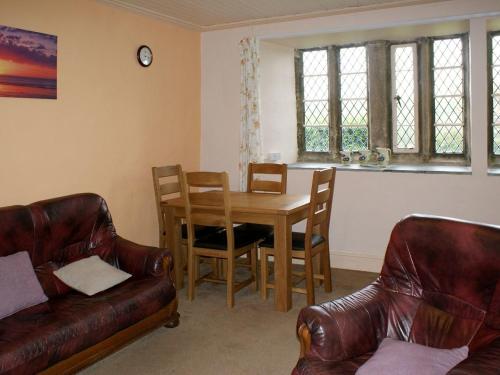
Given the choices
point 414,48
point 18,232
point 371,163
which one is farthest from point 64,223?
point 414,48

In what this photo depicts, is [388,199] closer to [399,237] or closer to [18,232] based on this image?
[399,237]

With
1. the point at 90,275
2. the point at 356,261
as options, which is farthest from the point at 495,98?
the point at 90,275

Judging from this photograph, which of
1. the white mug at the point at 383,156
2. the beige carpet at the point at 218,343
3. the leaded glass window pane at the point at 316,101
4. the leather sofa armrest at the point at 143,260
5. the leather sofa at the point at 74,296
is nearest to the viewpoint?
the leather sofa at the point at 74,296

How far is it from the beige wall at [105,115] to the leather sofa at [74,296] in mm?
491

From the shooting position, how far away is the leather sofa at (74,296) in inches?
99.5

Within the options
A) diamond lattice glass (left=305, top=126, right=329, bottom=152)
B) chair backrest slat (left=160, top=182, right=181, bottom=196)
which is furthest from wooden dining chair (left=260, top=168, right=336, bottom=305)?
diamond lattice glass (left=305, top=126, right=329, bottom=152)

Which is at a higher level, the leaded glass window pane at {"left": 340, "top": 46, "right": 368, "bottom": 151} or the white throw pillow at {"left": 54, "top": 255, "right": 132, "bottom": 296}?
the leaded glass window pane at {"left": 340, "top": 46, "right": 368, "bottom": 151}

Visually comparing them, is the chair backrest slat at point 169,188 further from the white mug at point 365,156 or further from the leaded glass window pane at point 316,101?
the white mug at point 365,156

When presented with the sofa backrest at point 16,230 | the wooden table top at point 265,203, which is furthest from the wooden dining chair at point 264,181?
the sofa backrest at point 16,230

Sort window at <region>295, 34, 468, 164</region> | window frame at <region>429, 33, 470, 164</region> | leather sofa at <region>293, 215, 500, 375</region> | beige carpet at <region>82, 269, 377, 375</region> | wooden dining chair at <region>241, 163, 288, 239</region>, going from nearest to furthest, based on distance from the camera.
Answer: leather sofa at <region>293, 215, 500, 375</region> → beige carpet at <region>82, 269, 377, 375</region> → wooden dining chair at <region>241, 163, 288, 239</region> → window frame at <region>429, 33, 470, 164</region> → window at <region>295, 34, 468, 164</region>

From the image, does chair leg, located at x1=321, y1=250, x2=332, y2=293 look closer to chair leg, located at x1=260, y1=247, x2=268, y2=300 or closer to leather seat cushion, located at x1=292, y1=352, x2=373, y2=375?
chair leg, located at x1=260, y1=247, x2=268, y2=300

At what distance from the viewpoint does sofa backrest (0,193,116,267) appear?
305 centimetres

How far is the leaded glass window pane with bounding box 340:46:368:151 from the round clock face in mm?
2094

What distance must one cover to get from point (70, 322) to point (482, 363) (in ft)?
6.42
